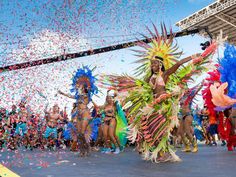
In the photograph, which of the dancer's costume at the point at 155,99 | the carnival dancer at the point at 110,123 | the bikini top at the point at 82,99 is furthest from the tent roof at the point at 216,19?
the dancer's costume at the point at 155,99

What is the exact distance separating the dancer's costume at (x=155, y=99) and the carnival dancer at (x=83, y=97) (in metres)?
1.83

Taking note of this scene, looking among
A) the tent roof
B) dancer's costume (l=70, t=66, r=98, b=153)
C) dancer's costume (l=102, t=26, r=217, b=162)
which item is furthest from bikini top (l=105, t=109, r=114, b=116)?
the tent roof

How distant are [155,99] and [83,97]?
3.22 meters

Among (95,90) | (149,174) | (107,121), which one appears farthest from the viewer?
(107,121)

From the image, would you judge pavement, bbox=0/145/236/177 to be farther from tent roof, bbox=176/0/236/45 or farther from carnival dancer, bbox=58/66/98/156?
tent roof, bbox=176/0/236/45

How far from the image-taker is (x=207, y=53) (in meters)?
7.79

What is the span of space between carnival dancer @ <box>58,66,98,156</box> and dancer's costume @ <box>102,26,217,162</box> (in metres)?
1.83

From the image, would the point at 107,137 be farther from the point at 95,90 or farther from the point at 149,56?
the point at 149,56

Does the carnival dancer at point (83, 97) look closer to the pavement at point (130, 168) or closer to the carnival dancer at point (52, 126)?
the pavement at point (130, 168)

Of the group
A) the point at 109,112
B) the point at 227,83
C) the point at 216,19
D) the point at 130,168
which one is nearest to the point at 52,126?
the point at 109,112

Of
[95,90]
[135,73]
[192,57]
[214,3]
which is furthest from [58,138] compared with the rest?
[214,3]

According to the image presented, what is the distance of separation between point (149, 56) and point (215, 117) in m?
4.60

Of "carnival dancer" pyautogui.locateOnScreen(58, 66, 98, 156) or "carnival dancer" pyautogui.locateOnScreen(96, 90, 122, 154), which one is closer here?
"carnival dancer" pyautogui.locateOnScreen(58, 66, 98, 156)

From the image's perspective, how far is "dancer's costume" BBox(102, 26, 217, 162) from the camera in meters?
7.59
